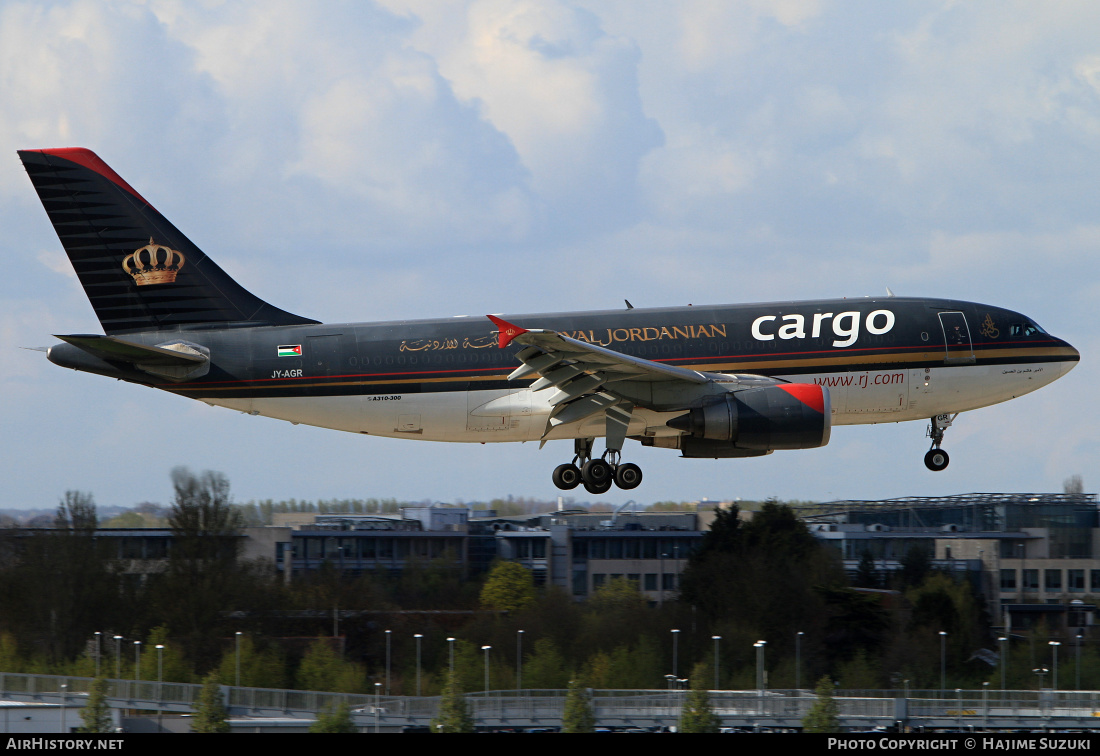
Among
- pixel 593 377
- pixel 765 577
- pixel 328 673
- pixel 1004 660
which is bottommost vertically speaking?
pixel 328 673

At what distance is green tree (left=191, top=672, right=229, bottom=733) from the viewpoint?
1797 inches

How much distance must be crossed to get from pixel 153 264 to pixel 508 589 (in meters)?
51.5

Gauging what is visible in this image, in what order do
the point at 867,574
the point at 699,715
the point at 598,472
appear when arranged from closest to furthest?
1. the point at 598,472
2. the point at 699,715
3. the point at 867,574

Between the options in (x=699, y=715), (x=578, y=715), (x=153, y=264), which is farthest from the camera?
(x=578, y=715)

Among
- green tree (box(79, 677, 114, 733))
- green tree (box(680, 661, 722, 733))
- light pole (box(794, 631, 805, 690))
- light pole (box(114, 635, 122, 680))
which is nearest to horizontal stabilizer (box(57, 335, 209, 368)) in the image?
green tree (box(79, 677, 114, 733))

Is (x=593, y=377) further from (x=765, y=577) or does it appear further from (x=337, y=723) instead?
(x=765, y=577)

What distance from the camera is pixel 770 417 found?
31.7 m

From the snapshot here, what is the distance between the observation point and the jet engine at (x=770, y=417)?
3162 cm

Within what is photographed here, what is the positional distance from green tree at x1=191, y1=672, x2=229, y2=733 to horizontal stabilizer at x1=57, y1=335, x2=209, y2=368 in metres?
18.6

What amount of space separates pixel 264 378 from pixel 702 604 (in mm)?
45808

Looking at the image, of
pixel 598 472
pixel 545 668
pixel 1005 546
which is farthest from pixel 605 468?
pixel 1005 546

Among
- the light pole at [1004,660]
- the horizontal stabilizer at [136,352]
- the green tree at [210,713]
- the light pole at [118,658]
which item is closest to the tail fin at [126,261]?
the horizontal stabilizer at [136,352]

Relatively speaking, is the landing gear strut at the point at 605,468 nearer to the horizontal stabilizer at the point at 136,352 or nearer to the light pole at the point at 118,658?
the horizontal stabilizer at the point at 136,352
